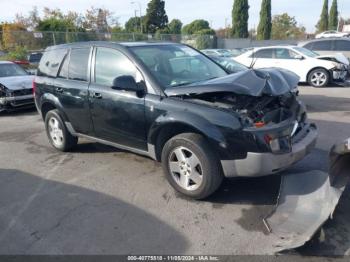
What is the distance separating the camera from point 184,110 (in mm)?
3961

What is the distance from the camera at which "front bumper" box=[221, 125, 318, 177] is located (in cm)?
362

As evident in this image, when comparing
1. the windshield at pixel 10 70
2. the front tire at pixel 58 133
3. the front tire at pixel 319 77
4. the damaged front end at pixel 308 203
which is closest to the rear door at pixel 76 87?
the front tire at pixel 58 133

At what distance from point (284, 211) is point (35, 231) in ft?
8.46

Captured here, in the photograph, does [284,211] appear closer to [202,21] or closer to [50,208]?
[50,208]

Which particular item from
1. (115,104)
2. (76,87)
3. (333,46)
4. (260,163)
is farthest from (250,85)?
(333,46)

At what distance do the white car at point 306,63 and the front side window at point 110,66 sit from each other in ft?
25.8

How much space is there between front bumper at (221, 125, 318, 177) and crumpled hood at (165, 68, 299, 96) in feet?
2.15

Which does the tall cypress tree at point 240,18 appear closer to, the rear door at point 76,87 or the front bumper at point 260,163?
the rear door at point 76,87

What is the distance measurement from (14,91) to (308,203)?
8950mm

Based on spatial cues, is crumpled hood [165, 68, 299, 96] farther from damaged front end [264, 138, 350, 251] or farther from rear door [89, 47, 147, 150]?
damaged front end [264, 138, 350, 251]

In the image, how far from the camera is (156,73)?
4.45 meters

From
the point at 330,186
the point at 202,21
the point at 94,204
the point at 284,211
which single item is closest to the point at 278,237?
the point at 284,211

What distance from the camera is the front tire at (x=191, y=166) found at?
12.6 ft

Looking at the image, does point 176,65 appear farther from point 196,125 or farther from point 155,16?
point 155,16
